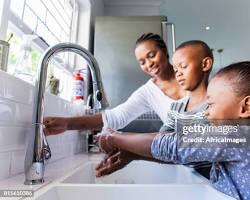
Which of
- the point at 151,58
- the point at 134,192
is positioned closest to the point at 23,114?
the point at 134,192

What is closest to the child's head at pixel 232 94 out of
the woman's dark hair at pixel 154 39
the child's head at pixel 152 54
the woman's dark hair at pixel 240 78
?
the woman's dark hair at pixel 240 78

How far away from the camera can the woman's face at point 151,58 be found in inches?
57.9

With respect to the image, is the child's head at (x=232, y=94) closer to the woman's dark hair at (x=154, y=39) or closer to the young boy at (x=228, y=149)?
the young boy at (x=228, y=149)

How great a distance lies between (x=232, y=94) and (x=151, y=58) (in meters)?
0.89

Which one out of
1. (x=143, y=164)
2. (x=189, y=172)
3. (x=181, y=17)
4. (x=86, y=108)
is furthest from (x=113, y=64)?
(x=189, y=172)

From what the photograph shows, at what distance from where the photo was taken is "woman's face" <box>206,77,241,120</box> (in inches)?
27.4

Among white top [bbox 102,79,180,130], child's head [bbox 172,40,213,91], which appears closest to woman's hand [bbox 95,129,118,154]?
white top [bbox 102,79,180,130]

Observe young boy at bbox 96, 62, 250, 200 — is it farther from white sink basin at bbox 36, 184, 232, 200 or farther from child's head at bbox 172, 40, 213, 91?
child's head at bbox 172, 40, 213, 91

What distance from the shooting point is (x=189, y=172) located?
1031 millimetres

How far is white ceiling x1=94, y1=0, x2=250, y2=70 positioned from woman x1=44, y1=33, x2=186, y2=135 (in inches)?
10.3

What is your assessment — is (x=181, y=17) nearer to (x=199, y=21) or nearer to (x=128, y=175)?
(x=199, y=21)

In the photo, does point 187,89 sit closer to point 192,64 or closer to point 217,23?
point 192,64

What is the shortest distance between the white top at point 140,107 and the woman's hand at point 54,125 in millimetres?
270

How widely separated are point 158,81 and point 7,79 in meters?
0.95
